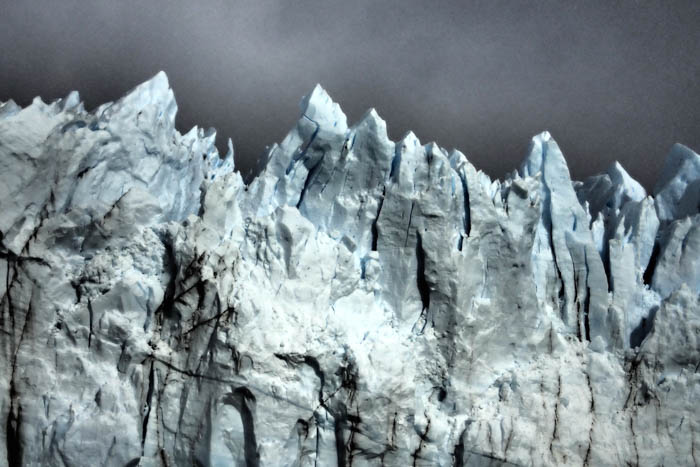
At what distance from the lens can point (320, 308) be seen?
36.1 ft

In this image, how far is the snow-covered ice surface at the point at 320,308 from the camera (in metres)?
10.2

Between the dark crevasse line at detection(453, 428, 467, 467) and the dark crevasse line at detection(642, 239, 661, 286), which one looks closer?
the dark crevasse line at detection(453, 428, 467, 467)

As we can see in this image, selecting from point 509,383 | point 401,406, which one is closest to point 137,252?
point 401,406

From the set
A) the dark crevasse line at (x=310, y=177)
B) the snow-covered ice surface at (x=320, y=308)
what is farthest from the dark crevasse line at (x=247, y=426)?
the dark crevasse line at (x=310, y=177)

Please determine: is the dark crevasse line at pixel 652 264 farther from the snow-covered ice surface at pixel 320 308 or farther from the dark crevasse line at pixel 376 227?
the dark crevasse line at pixel 376 227

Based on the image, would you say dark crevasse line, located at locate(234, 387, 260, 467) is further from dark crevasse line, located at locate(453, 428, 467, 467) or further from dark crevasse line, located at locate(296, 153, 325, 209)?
dark crevasse line, located at locate(296, 153, 325, 209)

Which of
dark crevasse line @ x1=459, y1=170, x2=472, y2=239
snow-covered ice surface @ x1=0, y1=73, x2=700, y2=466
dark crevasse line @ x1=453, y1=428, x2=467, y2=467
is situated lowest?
dark crevasse line @ x1=453, y1=428, x2=467, y2=467

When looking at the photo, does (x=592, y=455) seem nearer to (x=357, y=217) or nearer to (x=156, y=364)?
(x=357, y=217)

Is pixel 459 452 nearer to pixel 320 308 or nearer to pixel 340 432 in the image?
pixel 340 432

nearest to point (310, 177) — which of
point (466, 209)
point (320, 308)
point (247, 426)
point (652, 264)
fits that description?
point (320, 308)

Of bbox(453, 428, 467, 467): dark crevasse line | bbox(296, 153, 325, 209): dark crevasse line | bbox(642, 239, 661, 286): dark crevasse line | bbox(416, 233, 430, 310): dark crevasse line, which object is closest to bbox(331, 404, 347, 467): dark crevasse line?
bbox(453, 428, 467, 467): dark crevasse line

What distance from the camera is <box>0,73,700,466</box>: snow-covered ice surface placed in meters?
10.2

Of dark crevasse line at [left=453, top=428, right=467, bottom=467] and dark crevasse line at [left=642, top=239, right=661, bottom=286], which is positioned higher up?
dark crevasse line at [left=642, top=239, right=661, bottom=286]

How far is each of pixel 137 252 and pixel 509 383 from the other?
6408 millimetres
